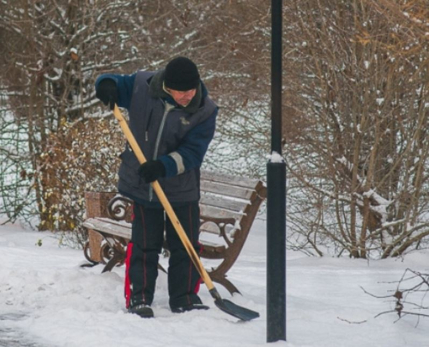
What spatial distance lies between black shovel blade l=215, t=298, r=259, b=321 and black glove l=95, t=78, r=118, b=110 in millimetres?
1355

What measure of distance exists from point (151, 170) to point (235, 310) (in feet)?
3.09

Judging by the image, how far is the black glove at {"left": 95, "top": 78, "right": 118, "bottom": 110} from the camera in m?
5.57

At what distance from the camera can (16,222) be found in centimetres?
1366

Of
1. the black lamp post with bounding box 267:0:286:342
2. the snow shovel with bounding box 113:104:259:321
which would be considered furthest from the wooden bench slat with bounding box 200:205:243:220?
the black lamp post with bounding box 267:0:286:342

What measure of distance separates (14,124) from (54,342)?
8.85 m

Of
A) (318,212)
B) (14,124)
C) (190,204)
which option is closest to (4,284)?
(190,204)

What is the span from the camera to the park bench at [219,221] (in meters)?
6.18

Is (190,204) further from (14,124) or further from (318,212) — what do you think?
(14,124)

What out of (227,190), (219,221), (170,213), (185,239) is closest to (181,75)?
(170,213)

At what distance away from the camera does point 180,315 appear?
215 inches

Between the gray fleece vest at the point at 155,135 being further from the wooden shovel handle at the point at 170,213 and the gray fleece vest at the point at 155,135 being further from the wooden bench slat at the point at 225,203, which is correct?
the wooden bench slat at the point at 225,203

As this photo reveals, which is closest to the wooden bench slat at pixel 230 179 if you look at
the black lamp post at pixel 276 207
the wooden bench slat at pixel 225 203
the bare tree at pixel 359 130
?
the wooden bench slat at pixel 225 203

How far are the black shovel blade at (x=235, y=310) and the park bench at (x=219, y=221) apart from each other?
614 millimetres

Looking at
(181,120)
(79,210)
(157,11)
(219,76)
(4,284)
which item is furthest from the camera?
(157,11)
